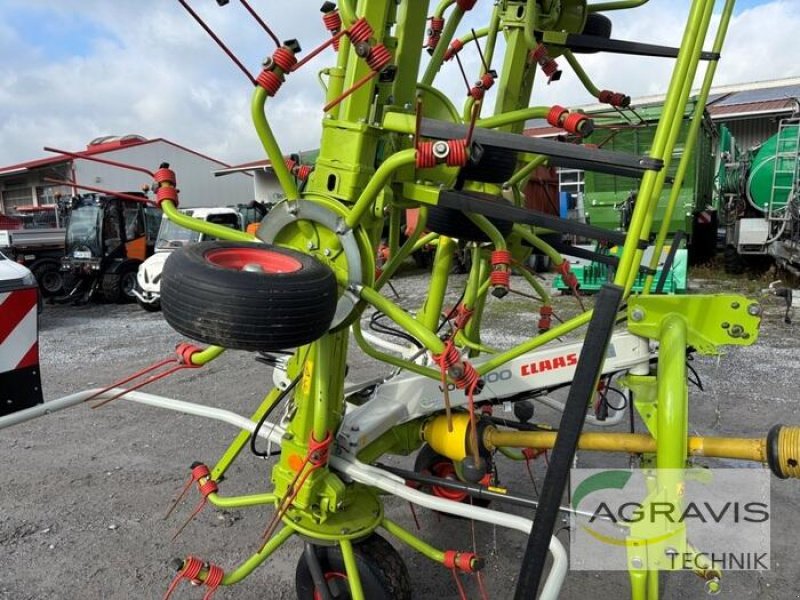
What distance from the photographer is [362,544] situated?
7.75 ft

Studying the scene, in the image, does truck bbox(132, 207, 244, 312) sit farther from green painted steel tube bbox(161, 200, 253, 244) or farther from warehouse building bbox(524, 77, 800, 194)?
warehouse building bbox(524, 77, 800, 194)

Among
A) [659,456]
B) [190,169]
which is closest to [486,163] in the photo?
[659,456]

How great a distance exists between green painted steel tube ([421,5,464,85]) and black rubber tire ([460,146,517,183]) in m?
0.49

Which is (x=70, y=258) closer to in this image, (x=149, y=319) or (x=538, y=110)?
(x=149, y=319)

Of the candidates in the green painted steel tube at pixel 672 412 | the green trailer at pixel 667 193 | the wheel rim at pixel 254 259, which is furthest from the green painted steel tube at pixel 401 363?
the green trailer at pixel 667 193

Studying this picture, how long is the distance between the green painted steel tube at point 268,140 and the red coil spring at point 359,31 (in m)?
0.34

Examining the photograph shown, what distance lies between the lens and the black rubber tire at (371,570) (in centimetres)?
229

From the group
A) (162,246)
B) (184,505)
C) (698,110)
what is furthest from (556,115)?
(162,246)

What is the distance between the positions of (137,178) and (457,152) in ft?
81.5

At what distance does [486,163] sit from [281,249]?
0.99m

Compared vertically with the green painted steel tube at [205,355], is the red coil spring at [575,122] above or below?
above

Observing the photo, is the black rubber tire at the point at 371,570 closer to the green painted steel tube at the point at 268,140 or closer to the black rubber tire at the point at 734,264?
the green painted steel tube at the point at 268,140

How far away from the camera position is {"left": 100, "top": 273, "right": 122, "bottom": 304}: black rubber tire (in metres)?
11.9

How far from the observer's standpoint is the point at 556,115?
1.80 m
